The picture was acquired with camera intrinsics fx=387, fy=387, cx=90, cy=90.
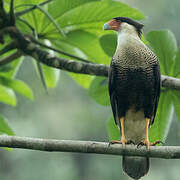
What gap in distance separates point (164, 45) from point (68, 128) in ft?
30.8

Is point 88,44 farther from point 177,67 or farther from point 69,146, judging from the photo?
point 69,146

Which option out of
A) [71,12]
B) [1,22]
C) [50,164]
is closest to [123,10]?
[71,12]

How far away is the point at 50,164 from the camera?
11.6m

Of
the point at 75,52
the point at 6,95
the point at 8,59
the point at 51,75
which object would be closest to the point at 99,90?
the point at 75,52

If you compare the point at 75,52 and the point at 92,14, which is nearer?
the point at 92,14

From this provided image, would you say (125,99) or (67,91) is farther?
(67,91)

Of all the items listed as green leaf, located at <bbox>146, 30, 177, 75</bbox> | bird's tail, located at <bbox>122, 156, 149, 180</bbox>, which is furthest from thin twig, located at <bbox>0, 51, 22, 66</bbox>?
bird's tail, located at <bbox>122, 156, 149, 180</bbox>

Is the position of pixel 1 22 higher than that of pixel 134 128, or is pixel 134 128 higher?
pixel 1 22

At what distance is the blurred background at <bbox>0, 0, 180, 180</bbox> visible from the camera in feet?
36.9

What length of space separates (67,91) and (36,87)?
3.42 ft

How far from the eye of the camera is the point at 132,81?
275 cm

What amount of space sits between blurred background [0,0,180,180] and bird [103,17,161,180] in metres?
7.84

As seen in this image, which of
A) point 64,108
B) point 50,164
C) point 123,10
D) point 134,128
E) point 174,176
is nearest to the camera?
point 123,10

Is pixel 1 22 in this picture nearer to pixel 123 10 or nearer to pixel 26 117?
pixel 123 10
